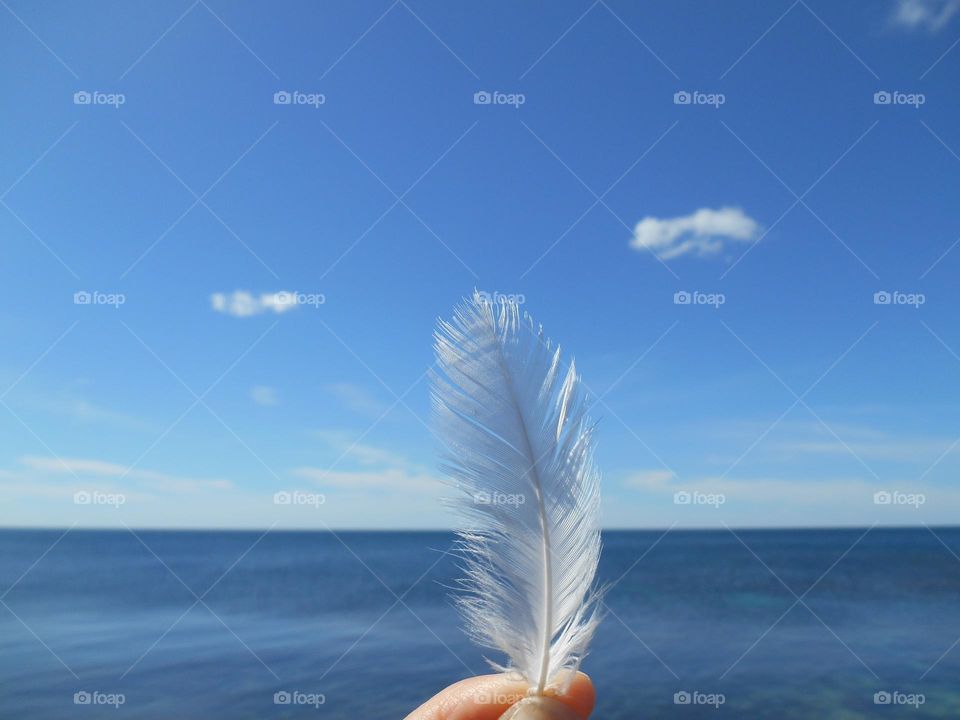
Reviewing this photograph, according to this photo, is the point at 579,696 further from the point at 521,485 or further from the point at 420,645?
the point at 420,645

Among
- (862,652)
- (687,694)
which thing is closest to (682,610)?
(862,652)

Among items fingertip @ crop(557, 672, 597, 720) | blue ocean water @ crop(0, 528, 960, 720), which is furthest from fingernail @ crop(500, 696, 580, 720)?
blue ocean water @ crop(0, 528, 960, 720)

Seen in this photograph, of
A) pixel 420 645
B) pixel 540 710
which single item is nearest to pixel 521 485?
pixel 540 710

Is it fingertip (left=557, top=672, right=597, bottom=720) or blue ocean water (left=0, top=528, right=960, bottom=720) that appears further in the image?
blue ocean water (left=0, top=528, right=960, bottom=720)

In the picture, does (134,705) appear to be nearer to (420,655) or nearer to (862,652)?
(420,655)

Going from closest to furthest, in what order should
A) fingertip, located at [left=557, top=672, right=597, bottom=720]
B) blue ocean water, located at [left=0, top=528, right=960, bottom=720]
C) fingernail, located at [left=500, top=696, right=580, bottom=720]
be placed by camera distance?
fingernail, located at [left=500, top=696, right=580, bottom=720] → fingertip, located at [left=557, top=672, right=597, bottom=720] → blue ocean water, located at [left=0, top=528, right=960, bottom=720]

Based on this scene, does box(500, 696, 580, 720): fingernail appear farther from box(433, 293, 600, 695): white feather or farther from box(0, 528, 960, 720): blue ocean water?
box(0, 528, 960, 720): blue ocean water
